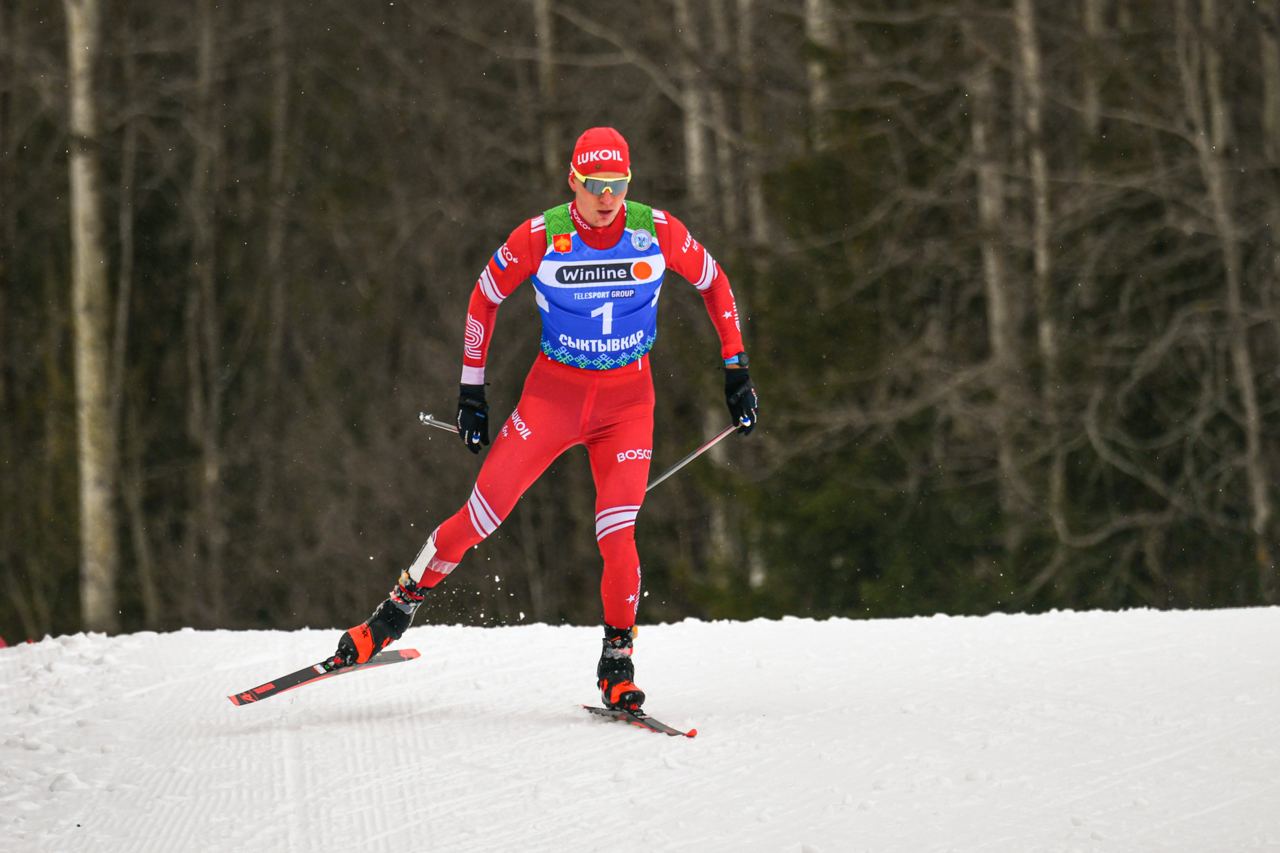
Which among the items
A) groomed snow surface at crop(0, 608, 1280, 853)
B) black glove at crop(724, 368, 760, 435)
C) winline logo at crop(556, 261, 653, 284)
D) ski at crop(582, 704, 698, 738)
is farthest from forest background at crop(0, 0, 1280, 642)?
winline logo at crop(556, 261, 653, 284)

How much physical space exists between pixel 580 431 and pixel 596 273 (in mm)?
577

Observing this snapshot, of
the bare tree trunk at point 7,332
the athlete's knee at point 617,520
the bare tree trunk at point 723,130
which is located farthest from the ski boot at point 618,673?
the bare tree trunk at point 7,332

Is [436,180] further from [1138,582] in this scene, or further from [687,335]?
[1138,582]

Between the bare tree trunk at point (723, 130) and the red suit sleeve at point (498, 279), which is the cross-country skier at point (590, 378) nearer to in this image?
the red suit sleeve at point (498, 279)

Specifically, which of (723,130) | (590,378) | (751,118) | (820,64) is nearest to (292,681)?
(590,378)

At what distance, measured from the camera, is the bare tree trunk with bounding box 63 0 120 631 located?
1363 centimetres

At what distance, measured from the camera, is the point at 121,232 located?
59.8 feet

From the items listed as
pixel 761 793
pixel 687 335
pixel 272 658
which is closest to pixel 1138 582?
pixel 687 335

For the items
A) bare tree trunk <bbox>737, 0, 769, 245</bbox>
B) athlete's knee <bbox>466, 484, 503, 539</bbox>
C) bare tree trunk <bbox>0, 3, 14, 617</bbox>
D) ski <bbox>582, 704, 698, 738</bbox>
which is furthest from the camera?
bare tree trunk <bbox>0, 3, 14, 617</bbox>

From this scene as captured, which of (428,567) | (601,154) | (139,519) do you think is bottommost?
(428,567)

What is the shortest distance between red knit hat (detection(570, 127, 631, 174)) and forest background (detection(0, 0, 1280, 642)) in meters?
8.01

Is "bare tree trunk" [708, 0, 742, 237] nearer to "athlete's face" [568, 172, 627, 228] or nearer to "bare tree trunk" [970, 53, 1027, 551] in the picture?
"bare tree trunk" [970, 53, 1027, 551]

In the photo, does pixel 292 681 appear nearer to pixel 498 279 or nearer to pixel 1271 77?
pixel 498 279

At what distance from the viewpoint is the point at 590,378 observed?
549cm
